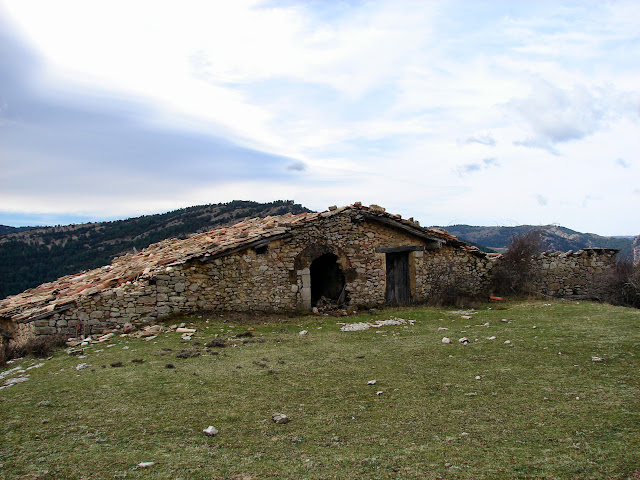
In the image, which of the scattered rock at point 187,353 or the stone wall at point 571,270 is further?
the stone wall at point 571,270

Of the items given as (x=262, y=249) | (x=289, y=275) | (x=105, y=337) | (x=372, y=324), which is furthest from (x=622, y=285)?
(x=105, y=337)

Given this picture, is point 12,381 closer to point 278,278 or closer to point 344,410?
point 344,410

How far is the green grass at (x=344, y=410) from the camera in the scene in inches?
154

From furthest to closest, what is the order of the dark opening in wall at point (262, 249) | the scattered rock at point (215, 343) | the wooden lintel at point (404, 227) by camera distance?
the wooden lintel at point (404, 227), the dark opening in wall at point (262, 249), the scattered rock at point (215, 343)

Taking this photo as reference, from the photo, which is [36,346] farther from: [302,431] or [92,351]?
[302,431]

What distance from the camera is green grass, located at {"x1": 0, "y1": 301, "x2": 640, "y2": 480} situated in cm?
391

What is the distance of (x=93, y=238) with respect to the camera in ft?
128

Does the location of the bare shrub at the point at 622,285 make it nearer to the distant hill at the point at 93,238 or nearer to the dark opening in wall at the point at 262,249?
the dark opening in wall at the point at 262,249

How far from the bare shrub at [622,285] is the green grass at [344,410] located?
5234 millimetres

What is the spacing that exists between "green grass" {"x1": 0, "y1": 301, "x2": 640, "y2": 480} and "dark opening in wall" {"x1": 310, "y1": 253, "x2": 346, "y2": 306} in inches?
222

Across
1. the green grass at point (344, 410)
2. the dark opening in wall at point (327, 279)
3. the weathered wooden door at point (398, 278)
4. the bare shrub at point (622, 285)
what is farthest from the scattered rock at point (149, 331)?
the bare shrub at point (622, 285)

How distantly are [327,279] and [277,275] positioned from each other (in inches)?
119

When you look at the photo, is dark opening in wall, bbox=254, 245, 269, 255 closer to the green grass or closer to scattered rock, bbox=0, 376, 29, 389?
the green grass

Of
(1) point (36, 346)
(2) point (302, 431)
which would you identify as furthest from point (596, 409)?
(1) point (36, 346)
